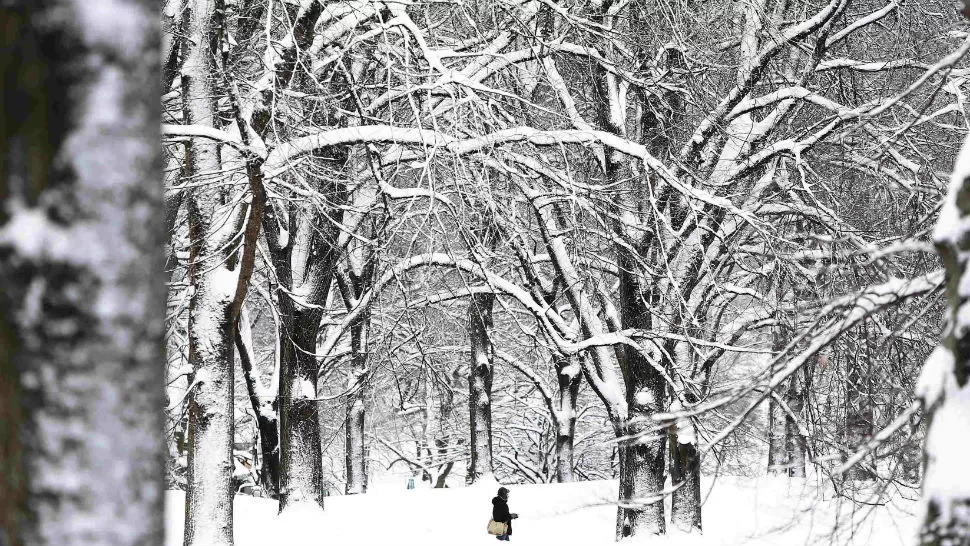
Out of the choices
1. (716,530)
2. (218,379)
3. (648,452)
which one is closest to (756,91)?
(648,452)

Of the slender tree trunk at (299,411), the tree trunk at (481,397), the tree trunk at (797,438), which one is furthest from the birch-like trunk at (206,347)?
the tree trunk at (481,397)

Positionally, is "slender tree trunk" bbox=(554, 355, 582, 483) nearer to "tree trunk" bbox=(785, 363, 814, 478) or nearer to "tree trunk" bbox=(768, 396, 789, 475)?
"tree trunk" bbox=(768, 396, 789, 475)

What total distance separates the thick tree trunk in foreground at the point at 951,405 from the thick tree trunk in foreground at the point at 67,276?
226 cm

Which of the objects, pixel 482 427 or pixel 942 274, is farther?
pixel 482 427

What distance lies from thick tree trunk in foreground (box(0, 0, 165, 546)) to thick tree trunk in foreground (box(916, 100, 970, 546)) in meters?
2.26

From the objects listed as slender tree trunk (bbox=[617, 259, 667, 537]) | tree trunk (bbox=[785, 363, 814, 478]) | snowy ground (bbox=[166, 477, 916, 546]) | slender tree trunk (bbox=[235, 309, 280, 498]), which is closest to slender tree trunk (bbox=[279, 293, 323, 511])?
snowy ground (bbox=[166, 477, 916, 546])

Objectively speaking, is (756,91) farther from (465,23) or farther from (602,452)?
(602,452)

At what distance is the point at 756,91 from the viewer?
13.8m

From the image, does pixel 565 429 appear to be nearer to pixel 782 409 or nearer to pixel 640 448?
pixel 640 448

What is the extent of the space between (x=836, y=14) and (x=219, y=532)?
8421 mm

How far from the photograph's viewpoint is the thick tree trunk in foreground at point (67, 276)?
154 cm

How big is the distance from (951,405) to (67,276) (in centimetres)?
247

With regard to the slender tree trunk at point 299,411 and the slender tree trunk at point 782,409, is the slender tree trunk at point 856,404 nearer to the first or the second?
the slender tree trunk at point 782,409

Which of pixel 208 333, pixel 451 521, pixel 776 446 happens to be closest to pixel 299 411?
pixel 451 521
